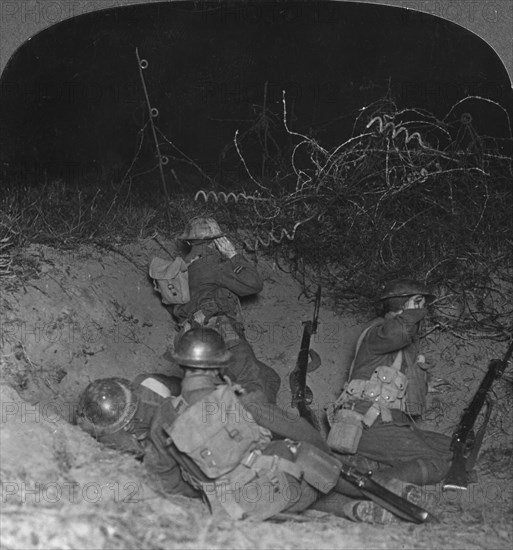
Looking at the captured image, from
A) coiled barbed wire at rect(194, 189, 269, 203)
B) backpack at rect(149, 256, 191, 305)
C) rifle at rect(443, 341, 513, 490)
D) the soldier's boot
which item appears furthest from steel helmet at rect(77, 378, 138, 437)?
coiled barbed wire at rect(194, 189, 269, 203)

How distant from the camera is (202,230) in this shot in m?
7.39

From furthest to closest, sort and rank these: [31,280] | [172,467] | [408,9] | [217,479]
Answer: [408,9] → [31,280] → [172,467] → [217,479]

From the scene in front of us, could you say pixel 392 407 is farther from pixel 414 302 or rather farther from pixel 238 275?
pixel 238 275

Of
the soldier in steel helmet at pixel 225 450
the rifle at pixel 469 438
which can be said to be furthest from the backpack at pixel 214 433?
the rifle at pixel 469 438

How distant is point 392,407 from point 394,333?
0.62 meters

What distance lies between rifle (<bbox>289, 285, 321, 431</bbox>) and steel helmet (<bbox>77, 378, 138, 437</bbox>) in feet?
5.53

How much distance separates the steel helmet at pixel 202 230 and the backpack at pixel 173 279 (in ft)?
0.90

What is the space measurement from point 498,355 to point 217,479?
402 cm

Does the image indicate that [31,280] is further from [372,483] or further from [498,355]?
[498,355]

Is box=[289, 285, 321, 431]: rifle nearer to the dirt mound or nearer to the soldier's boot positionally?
the dirt mound

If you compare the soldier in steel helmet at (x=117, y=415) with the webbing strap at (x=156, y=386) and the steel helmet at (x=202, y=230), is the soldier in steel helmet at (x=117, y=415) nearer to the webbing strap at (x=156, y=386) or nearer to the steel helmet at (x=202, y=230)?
the webbing strap at (x=156, y=386)

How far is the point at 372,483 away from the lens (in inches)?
207

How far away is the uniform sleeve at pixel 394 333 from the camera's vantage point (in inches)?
235

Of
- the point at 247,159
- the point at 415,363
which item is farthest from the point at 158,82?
the point at 415,363
